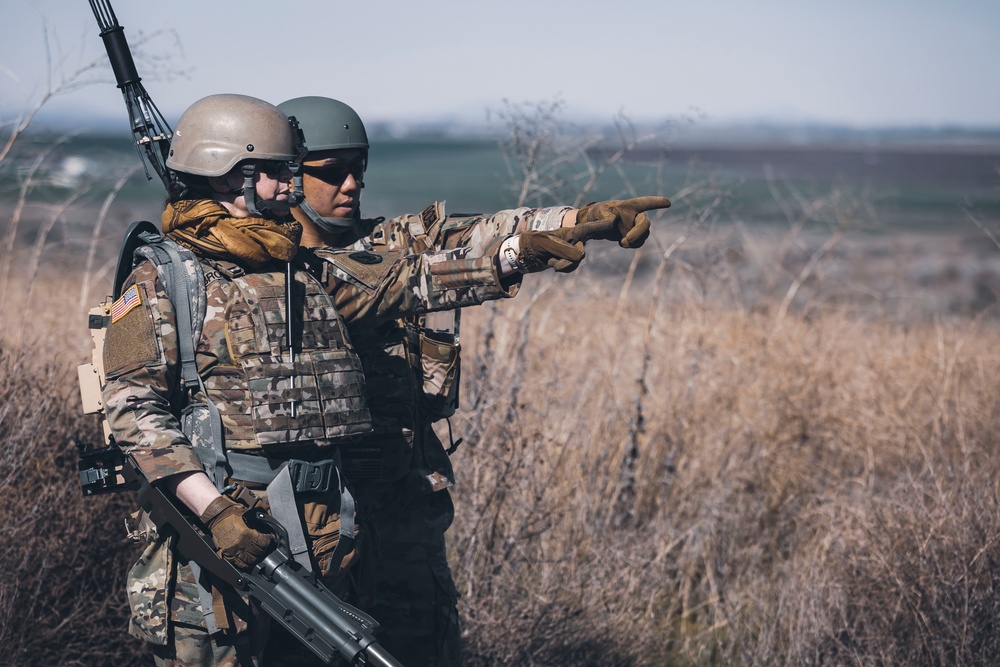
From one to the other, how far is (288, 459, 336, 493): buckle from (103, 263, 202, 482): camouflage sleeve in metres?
0.27

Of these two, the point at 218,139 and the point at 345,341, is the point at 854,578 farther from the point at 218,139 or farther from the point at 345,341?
the point at 218,139

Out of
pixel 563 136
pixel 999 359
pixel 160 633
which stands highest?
pixel 563 136

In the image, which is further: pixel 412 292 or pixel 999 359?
pixel 999 359

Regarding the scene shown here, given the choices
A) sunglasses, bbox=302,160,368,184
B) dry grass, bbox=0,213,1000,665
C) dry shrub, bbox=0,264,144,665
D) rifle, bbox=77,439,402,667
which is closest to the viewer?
rifle, bbox=77,439,402,667

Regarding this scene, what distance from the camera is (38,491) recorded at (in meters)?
3.84

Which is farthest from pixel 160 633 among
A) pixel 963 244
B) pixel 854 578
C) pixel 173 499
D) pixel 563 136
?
pixel 963 244

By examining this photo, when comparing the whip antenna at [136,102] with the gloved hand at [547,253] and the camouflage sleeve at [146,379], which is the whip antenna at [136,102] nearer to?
the camouflage sleeve at [146,379]

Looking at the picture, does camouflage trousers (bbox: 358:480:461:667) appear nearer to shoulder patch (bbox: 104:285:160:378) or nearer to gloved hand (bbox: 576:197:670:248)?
shoulder patch (bbox: 104:285:160:378)

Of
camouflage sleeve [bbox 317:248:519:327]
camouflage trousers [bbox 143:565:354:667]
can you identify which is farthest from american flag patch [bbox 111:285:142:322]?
camouflage trousers [bbox 143:565:354:667]

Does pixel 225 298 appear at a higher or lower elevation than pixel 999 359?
higher

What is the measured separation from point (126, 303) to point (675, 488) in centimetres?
352

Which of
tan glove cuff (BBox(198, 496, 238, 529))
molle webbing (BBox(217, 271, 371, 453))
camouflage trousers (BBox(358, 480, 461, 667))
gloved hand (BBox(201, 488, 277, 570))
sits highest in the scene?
molle webbing (BBox(217, 271, 371, 453))

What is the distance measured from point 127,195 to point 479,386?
130ft

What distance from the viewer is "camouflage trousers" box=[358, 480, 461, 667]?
321 centimetres
